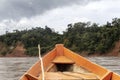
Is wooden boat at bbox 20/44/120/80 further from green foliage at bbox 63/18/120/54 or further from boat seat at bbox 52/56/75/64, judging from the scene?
green foliage at bbox 63/18/120/54

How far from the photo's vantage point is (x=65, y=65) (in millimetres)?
13422

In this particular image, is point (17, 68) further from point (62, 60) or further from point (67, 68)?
point (62, 60)

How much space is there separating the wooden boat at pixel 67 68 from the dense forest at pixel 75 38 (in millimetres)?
59757

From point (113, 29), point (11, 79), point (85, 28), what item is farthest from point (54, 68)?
point (85, 28)

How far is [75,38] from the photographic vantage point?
275 feet

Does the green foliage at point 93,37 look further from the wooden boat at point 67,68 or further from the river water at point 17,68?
the wooden boat at point 67,68

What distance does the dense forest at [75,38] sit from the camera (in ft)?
248

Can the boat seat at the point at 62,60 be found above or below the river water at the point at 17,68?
above

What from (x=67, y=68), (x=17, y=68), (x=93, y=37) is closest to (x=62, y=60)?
(x=67, y=68)

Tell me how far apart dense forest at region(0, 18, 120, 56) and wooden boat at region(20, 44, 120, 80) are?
196 ft

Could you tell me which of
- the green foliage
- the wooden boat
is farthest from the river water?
the green foliage

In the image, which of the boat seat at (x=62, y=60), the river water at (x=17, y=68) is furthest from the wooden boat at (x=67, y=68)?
the river water at (x=17, y=68)

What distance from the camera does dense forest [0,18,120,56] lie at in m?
75.7

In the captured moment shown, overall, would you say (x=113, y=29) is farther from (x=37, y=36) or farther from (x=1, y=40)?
(x=1, y=40)
